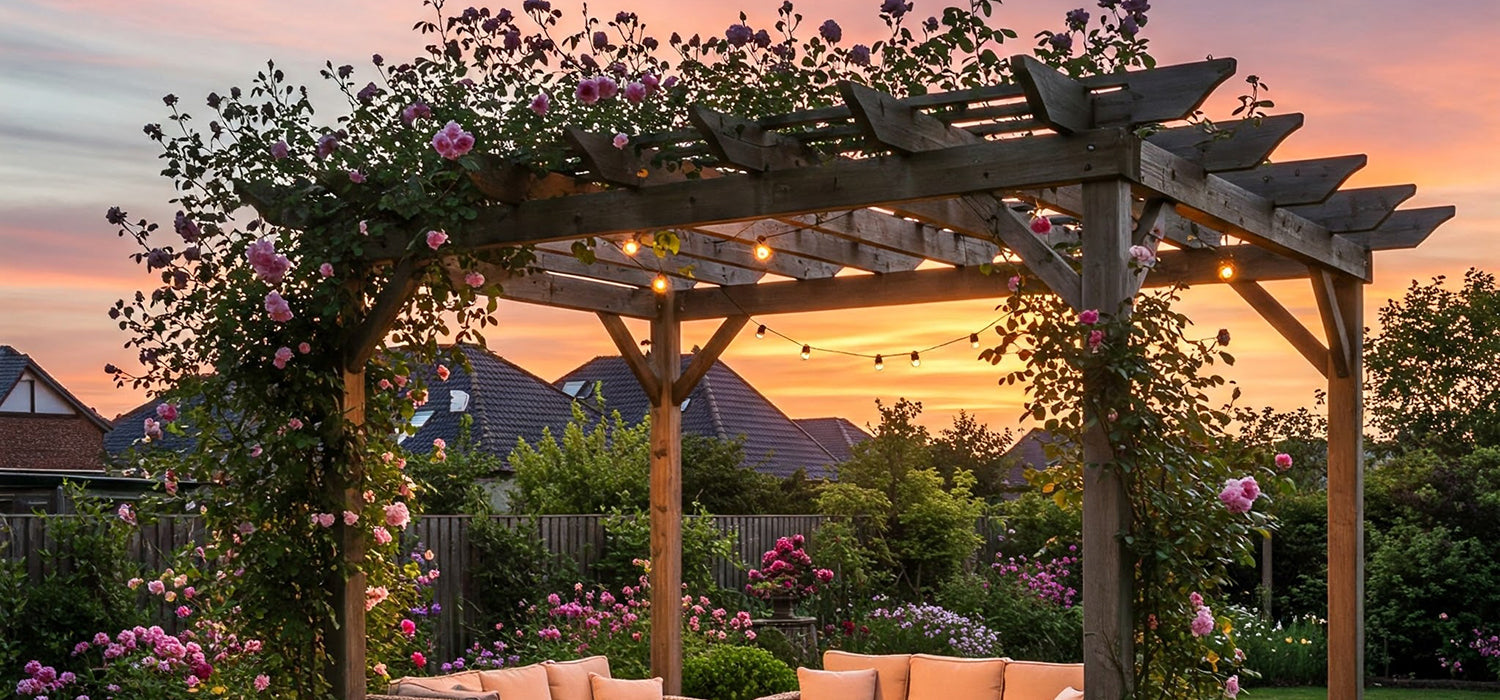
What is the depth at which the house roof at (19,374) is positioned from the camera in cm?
2786

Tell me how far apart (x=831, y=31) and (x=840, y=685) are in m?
3.56

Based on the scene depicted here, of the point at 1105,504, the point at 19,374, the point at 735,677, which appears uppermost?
the point at 19,374

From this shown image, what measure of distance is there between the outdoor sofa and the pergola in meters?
1.32

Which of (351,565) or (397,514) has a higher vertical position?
(397,514)

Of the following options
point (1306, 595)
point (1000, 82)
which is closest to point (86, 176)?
point (1000, 82)

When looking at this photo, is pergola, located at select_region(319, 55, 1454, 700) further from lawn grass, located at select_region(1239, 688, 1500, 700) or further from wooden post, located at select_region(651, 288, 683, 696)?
lawn grass, located at select_region(1239, 688, 1500, 700)

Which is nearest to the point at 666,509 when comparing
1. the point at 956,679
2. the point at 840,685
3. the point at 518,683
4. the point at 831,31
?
the point at 840,685

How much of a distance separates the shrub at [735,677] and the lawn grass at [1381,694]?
4087mm

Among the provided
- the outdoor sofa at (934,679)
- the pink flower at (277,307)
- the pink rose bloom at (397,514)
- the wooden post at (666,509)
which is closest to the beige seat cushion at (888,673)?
the outdoor sofa at (934,679)

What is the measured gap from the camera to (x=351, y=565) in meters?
6.16

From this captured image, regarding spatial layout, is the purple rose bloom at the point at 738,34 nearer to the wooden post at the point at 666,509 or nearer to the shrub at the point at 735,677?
the wooden post at the point at 666,509

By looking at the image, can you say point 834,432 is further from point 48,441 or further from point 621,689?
point 621,689

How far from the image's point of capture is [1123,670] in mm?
4789

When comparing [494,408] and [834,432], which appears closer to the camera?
[494,408]
